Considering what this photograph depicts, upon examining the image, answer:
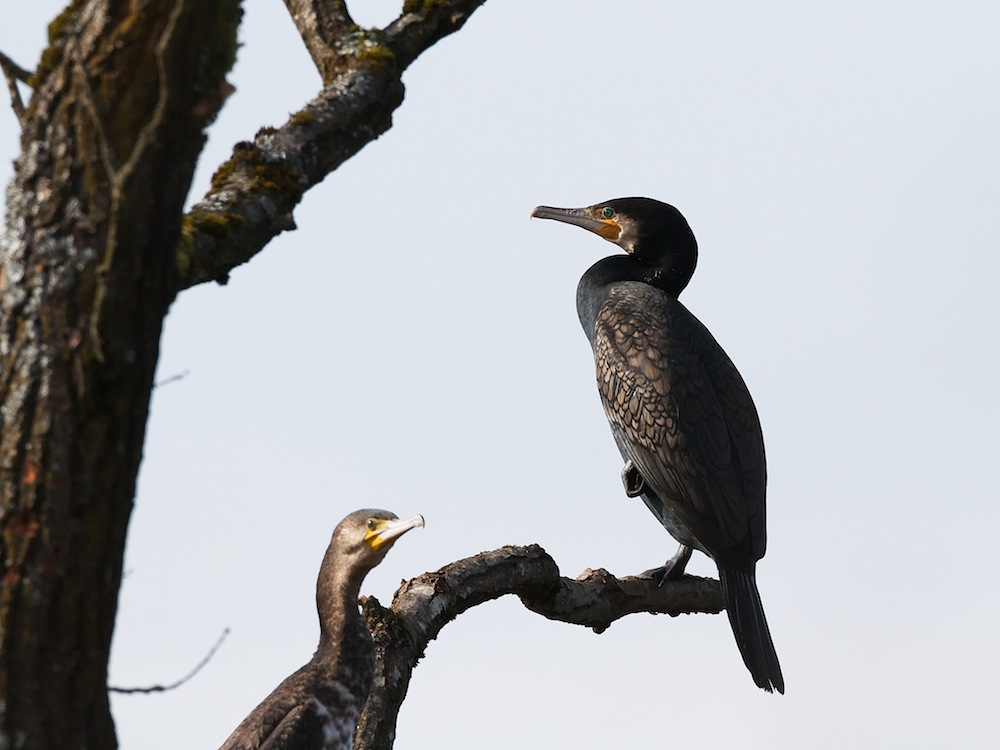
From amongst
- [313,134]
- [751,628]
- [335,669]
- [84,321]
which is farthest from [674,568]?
[84,321]

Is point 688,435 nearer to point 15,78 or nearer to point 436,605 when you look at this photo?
point 436,605

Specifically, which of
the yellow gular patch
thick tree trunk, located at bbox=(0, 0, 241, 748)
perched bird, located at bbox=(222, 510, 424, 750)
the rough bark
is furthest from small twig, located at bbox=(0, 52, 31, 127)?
the yellow gular patch

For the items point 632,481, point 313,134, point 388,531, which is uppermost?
point 313,134

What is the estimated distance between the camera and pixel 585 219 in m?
8.30

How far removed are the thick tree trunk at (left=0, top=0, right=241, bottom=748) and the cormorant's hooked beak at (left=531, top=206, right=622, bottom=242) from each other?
223 inches

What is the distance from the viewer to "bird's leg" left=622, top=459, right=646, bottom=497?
7.31 metres

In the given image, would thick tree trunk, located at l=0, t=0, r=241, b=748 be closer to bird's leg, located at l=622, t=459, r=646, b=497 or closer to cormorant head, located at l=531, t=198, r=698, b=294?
bird's leg, located at l=622, t=459, r=646, b=497

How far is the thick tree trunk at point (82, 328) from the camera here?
260 cm

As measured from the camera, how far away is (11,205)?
268 centimetres

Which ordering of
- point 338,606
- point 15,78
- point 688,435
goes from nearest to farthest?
point 15,78 → point 338,606 → point 688,435

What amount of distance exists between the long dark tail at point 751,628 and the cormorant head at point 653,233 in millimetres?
2026

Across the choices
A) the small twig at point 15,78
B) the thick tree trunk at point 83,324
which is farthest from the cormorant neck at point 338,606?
the small twig at point 15,78

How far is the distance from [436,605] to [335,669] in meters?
0.43

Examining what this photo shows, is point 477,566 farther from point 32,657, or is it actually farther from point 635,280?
point 635,280
